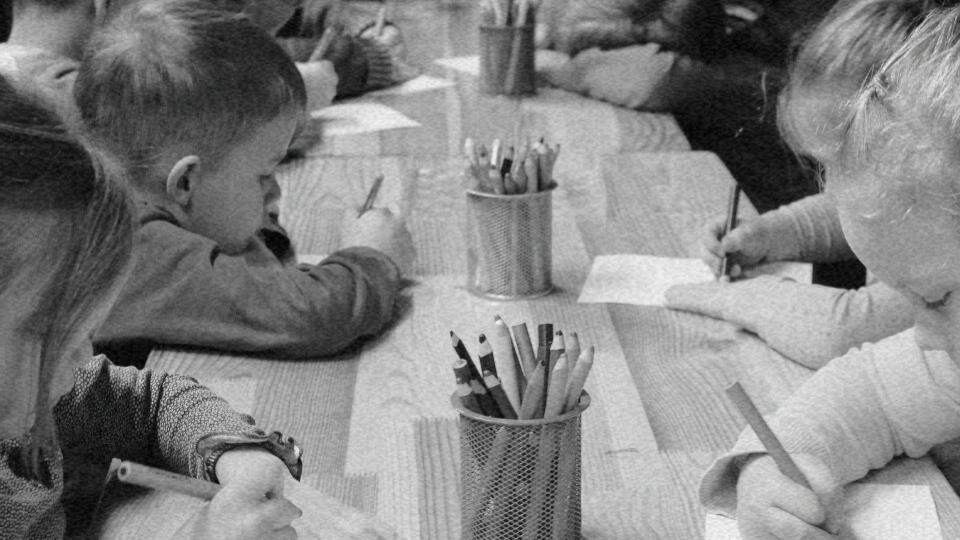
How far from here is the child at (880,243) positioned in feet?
3.48

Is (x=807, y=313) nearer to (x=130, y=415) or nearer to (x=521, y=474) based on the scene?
(x=521, y=474)

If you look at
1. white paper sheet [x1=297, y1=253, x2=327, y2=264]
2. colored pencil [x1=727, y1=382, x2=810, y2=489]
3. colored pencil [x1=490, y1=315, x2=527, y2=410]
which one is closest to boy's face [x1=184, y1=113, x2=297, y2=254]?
white paper sheet [x1=297, y1=253, x2=327, y2=264]

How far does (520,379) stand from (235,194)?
766mm

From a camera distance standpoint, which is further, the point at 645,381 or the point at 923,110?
the point at 645,381

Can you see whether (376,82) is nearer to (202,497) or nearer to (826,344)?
(826,344)

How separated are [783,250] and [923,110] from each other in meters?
0.85

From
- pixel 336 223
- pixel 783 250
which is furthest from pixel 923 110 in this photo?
pixel 336 223

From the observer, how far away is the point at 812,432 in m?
1.26

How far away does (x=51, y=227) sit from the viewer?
0.91 meters

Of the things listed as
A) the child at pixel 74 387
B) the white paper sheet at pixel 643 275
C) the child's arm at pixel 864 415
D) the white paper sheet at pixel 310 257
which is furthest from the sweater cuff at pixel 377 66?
the child's arm at pixel 864 415

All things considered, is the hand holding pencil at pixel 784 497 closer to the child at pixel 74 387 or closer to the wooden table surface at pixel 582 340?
the wooden table surface at pixel 582 340

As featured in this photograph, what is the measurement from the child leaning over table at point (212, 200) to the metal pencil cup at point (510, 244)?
123 mm

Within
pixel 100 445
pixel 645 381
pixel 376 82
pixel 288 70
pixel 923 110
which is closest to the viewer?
pixel 923 110

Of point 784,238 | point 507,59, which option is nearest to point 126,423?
point 784,238
